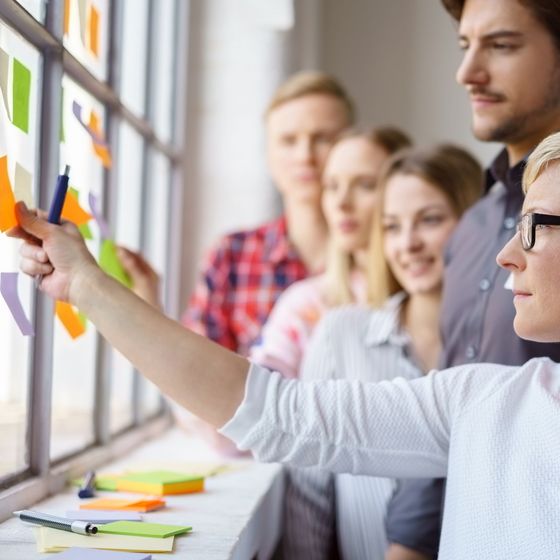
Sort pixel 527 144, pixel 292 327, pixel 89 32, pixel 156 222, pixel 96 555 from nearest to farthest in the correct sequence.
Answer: pixel 96 555
pixel 527 144
pixel 89 32
pixel 292 327
pixel 156 222

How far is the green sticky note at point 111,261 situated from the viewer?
1809 mm

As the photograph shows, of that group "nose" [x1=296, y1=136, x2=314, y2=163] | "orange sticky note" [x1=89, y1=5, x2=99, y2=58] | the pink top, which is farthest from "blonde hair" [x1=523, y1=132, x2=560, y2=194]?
"nose" [x1=296, y1=136, x2=314, y2=163]

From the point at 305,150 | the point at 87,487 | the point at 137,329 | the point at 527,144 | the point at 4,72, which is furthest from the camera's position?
the point at 305,150

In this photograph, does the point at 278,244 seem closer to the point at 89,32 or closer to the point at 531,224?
the point at 89,32

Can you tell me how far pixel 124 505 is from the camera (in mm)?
1528

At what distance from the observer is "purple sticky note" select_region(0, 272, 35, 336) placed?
1396mm

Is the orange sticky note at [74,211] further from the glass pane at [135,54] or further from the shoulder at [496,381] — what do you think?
the glass pane at [135,54]

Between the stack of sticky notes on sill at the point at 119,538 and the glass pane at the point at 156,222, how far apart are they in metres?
1.36

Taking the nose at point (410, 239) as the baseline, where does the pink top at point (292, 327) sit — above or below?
below

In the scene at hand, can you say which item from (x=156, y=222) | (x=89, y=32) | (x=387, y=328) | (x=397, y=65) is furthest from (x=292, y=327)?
(x=397, y=65)

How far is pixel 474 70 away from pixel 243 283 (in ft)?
4.19

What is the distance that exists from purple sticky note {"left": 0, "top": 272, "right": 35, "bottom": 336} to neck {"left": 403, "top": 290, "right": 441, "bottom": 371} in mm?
1030

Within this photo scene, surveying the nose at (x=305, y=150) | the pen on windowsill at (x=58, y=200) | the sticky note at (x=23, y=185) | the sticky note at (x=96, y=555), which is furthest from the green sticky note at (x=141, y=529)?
the nose at (x=305, y=150)

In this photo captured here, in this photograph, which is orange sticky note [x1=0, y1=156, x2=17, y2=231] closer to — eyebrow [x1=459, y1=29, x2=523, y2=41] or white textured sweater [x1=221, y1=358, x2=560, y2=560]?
white textured sweater [x1=221, y1=358, x2=560, y2=560]
